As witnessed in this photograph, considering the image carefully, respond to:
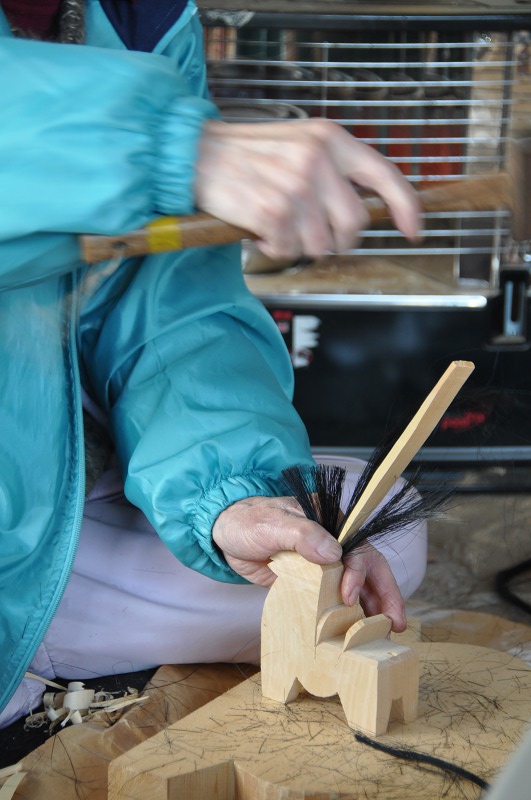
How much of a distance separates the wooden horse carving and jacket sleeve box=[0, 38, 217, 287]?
338mm

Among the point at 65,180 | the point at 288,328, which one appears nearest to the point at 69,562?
the point at 65,180

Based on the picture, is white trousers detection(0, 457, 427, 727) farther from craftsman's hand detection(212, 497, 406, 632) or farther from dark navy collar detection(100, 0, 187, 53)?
dark navy collar detection(100, 0, 187, 53)

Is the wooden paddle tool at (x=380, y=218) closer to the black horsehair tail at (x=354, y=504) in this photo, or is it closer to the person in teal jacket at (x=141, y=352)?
the person in teal jacket at (x=141, y=352)

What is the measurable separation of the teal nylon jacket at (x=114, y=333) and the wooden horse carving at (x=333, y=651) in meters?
0.13

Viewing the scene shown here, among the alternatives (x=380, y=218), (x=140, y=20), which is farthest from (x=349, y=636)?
(x=140, y=20)

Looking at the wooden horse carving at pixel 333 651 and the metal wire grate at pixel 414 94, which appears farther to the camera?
the metal wire grate at pixel 414 94

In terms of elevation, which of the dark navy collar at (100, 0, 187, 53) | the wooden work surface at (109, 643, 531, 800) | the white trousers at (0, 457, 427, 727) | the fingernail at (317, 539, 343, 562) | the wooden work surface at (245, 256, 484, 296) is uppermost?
the dark navy collar at (100, 0, 187, 53)

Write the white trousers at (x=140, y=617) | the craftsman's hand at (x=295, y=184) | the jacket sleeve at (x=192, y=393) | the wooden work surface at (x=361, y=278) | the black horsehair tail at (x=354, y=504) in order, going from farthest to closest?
1. the wooden work surface at (x=361, y=278)
2. the white trousers at (x=140, y=617)
3. the jacket sleeve at (x=192, y=393)
4. the black horsehair tail at (x=354, y=504)
5. the craftsman's hand at (x=295, y=184)

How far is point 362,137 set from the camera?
1.79 metres

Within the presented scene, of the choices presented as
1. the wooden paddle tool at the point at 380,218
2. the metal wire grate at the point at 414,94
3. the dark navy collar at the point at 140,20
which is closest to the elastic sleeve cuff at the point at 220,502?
the wooden paddle tool at the point at 380,218

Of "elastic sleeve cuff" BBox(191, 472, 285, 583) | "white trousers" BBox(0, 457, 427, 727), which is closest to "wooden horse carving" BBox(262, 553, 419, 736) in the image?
"elastic sleeve cuff" BBox(191, 472, 285, 583)

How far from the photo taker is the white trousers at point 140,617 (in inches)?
43.9

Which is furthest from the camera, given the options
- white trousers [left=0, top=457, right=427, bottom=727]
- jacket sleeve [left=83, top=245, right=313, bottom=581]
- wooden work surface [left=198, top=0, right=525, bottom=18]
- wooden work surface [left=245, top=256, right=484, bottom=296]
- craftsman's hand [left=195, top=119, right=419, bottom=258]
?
wooden work surface [left=245, top=256, right=484, bottom=296]

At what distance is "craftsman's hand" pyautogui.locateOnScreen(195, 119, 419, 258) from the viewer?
0.64 m
